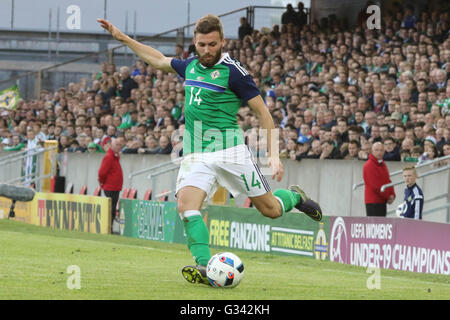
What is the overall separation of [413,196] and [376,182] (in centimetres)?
121

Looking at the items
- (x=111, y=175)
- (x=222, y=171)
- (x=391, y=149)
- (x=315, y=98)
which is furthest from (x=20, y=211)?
(x=222, y=171)

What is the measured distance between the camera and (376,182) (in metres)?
16.3

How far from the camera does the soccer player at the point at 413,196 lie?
597 inches

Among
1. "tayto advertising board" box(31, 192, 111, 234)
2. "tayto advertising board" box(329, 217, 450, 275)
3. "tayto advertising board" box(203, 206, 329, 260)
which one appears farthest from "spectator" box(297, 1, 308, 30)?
"tayto advertising board" box(329, 217, 450, 275)

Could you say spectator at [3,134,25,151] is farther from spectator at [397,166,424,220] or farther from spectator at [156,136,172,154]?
spectator at [397,166,424,220]

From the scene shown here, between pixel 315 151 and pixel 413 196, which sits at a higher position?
pixel 315 151

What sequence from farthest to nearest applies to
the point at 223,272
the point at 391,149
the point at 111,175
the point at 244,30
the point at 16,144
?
the point at 244,30
the point at 16,144
the point at 111,175
the point at 391,149
the point at 223,272

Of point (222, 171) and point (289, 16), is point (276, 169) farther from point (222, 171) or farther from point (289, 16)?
point (289, 16)

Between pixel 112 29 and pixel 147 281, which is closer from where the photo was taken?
pixel 147 281

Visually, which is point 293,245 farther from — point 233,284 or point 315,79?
point 233,284

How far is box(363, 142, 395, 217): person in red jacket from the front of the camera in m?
16.3

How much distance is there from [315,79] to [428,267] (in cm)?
916

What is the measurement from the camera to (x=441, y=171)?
16047 millimetres

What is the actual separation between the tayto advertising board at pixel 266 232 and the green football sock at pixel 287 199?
6.27 meters
